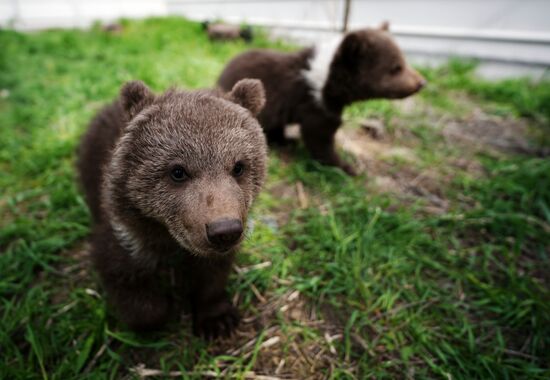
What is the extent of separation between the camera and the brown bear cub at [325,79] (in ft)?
13.3

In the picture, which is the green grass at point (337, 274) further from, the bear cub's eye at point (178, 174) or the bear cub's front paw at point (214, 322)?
the bear cub's eye at point (178, 174)

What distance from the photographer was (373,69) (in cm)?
409

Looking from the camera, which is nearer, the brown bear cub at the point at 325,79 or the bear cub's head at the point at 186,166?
the bear cub's head at the point at 186,166

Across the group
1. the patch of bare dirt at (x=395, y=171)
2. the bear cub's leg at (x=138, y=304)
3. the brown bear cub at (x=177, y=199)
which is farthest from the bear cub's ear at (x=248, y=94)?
Answer: the patch of bare dirt at (x=395, y=171)

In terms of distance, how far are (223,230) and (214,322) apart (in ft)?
3.66

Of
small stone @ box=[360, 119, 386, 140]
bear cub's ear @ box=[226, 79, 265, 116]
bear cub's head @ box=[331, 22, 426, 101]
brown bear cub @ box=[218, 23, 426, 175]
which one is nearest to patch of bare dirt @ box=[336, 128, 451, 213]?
small stone @ box=[360, 119, 386, 140]

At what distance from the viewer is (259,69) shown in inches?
176

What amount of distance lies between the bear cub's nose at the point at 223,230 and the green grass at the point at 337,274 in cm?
106

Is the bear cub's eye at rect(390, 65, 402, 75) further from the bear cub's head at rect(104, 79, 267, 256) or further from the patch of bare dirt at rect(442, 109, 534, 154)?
the bear cub's head at rect(104, 79, 267, 256)

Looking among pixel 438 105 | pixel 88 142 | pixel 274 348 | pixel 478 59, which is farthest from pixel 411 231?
pixel 478 59

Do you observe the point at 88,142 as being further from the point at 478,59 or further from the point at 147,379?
the point at 478,59

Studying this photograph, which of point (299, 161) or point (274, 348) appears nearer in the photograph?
point (274, 348)

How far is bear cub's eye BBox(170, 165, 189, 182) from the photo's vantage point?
1913mm

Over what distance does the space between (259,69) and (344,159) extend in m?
1.64
